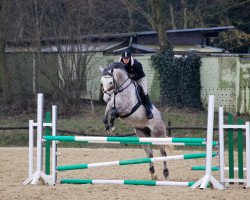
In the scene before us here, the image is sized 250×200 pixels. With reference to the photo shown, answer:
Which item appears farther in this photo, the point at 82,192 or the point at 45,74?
the point at 45,74

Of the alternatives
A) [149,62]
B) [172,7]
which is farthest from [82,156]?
[172,7]

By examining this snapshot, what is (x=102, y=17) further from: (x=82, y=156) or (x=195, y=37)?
(x=82, y=156)

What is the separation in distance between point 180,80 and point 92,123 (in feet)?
14.8

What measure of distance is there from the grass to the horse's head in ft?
33.2

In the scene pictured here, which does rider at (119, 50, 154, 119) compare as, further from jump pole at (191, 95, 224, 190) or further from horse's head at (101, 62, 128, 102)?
jump pole at (191, 95, 224, 190)

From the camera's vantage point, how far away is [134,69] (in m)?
13.2

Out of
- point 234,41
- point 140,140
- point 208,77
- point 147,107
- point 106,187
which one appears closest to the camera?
point 140,140

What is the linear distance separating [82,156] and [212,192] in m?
7.94

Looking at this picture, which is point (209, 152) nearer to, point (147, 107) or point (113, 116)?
point (113, 116)

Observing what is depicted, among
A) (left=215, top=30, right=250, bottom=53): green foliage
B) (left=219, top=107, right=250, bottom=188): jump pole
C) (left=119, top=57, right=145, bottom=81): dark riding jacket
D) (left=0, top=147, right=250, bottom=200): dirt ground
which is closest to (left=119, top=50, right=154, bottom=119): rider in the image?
(left=119, top=57, right=145, bottom=81): dark riding jacket

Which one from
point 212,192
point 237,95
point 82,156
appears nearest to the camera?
point 212,192

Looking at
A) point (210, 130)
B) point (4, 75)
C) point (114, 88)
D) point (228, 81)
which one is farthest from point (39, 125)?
point (4, 75)

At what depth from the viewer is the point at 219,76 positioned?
89.5 feet

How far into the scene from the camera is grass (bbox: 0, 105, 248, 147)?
2362 cm
